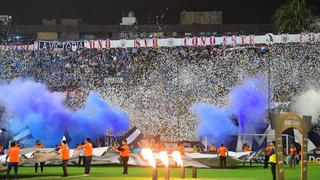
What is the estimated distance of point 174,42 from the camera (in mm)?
49031

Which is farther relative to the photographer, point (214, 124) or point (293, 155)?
point (214, 124)

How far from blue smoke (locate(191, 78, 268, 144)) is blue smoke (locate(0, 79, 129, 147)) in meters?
6.00

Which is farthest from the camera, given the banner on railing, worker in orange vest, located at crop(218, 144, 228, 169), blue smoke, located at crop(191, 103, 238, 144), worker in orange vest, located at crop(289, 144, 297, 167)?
the banner on railing

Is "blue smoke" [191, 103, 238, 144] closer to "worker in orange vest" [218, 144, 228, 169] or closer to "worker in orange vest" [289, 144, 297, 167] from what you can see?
"worker in orange vest" [289, 144, 297, 167]

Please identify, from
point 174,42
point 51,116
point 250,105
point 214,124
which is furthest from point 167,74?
point 51,116

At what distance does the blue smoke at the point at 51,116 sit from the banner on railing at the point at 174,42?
456cm

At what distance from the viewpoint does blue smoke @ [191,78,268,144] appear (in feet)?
151

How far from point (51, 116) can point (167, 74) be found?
13.1m

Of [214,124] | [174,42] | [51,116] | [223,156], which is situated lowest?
[223,156]

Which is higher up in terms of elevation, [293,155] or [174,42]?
[174,42]

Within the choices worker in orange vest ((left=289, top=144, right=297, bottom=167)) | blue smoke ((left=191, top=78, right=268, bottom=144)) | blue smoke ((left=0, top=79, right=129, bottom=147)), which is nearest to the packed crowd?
blue smoke ((left=191, top=78, right=268, bottom=144))

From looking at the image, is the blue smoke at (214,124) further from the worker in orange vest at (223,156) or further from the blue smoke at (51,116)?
the worker in orange vest at (223,156)

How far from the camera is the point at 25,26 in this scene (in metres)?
74.2

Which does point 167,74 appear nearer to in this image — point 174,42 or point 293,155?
point 174,42
